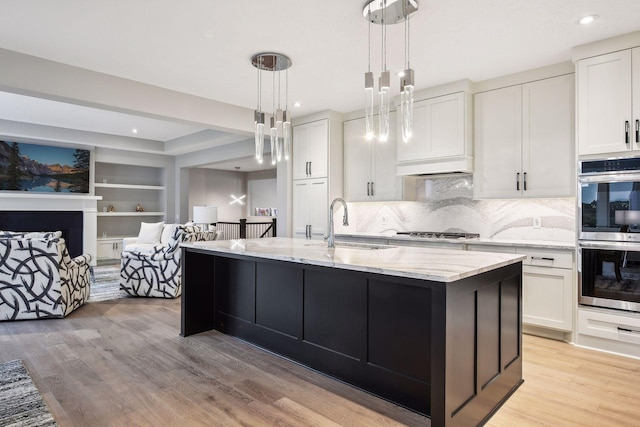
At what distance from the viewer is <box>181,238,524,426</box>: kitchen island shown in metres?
1.92

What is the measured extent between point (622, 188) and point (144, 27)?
4.08 meters

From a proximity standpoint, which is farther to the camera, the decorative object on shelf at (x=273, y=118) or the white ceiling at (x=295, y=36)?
the decorative object on shelf at (x=273, y=118)

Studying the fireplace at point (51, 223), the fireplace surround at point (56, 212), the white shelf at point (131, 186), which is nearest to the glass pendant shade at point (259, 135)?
the fireplace surround at point (56, 212)

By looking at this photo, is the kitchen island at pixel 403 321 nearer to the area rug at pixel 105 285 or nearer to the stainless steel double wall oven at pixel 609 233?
the stainless steel double wall oven at pixel 609 233

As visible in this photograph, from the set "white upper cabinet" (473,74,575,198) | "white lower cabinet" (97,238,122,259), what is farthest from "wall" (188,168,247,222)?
"white upper cabinet" (473,74,575,198)

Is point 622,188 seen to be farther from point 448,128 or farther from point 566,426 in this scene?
point 566,426

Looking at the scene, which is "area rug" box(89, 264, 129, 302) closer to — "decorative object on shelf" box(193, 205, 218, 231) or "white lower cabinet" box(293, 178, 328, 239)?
"decorative object on shelf" box(193, 205, 218, 231)

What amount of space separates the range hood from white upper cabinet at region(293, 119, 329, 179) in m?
1.19

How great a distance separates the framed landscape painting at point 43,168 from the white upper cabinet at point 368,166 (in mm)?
5707

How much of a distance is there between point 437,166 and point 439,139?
0.31 m

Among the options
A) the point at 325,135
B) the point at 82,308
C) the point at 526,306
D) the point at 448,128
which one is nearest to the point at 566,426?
the point at 526,306

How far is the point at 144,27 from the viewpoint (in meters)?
3.05

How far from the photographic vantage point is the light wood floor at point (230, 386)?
7.16 ft

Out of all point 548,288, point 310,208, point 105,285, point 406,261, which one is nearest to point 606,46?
point 548,288
